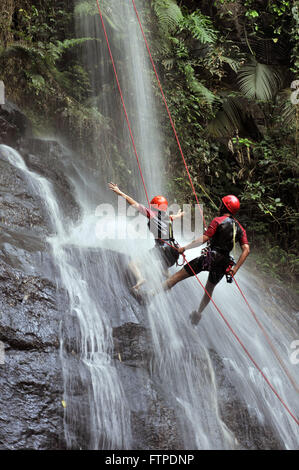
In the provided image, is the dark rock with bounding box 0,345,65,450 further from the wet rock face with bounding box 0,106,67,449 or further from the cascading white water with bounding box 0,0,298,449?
the cascading white water with bounding box 0,0,298,449

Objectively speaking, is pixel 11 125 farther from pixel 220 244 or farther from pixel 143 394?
pixel 143 394

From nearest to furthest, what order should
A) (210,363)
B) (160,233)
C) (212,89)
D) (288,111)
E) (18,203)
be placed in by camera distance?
(210,363) < (160,233) < (18,203) < (288,111) < (212,89)

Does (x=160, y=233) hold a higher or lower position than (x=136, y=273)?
higher

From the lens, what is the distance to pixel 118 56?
9070 millimetres

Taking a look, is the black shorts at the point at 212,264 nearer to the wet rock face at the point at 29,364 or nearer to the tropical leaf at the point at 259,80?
the wet rock face at the point at 29,364

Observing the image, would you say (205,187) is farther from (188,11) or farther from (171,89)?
(188,11)

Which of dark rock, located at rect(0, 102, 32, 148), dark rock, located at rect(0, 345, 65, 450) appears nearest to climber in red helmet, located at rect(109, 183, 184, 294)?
dark rock, located at rect(0, 345, 65, 450)

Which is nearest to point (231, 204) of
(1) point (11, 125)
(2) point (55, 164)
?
(2) point (55, 164)

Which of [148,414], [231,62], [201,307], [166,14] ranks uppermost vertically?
[166,14]

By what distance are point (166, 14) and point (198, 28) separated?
2.30ft

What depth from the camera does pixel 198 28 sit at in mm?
9086

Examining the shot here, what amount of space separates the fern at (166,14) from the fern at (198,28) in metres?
0.21

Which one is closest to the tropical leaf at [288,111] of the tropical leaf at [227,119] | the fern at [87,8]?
the tropical leaf at [227,119]

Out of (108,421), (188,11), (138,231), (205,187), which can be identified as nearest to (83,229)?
(138,231)
